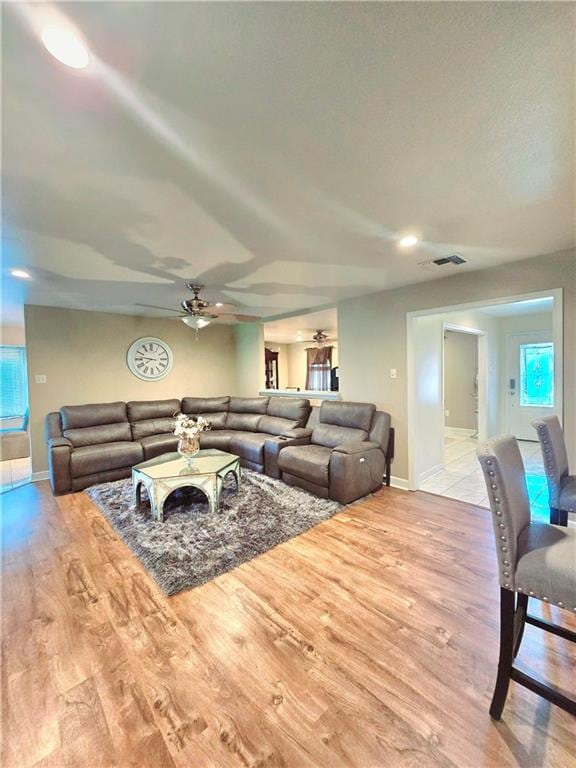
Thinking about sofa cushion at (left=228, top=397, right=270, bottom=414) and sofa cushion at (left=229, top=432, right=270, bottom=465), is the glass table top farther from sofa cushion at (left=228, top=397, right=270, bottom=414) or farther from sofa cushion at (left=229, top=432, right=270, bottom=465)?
sofa cushion at (left=228, top=397, right=270, bottom=414)

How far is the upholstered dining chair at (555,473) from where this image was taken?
1.86 meters

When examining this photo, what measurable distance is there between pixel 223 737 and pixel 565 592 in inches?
56.1

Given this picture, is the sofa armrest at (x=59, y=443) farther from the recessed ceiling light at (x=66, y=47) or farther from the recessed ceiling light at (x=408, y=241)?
the recessed ceiling light at (x=408, y=241)

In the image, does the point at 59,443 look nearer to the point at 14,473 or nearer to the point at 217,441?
the point at 14,473

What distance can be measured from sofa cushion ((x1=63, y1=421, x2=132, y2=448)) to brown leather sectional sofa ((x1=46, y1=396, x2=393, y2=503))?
1cm

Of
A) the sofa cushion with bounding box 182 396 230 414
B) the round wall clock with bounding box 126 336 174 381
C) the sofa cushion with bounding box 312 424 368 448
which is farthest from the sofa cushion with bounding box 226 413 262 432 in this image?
the round wall clock with bounding box 126 336 174 381

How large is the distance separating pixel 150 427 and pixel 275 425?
6.64ft

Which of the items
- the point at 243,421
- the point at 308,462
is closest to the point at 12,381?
the point at 243,421

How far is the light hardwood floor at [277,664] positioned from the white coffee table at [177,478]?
0.60m

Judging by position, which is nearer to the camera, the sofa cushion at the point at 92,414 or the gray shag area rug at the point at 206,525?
the gray shag area rug at the point at 206,525

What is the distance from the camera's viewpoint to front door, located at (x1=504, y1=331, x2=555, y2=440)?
572 cm

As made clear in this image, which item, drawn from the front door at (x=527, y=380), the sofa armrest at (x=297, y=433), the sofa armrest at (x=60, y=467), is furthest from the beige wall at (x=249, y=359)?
the front door at (x=527, y=380)

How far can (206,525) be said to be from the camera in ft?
9.35

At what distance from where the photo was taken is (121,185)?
5.40ft
